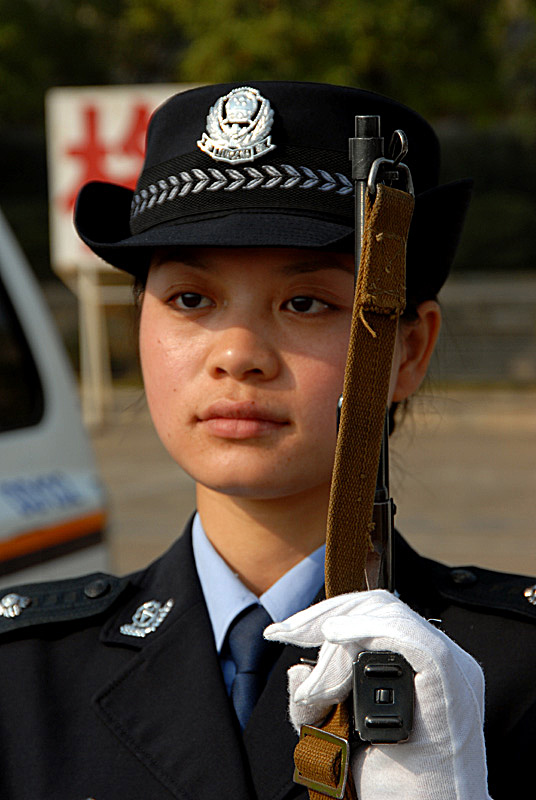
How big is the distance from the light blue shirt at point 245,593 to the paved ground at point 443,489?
3.62m

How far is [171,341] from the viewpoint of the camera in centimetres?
149

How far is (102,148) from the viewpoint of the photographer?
446 inches

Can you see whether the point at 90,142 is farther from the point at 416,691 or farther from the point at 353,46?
the point at 416,691

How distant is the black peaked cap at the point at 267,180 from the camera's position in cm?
145

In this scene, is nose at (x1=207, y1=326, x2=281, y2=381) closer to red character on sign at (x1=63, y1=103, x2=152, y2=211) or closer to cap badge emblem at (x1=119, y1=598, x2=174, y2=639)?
cap badge emblem at (x1=119, y1=598, x2=174, y2=639)

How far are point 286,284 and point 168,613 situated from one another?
51 centimetres

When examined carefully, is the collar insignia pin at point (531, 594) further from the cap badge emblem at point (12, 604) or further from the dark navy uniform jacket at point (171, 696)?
the cap badge emblem at point (12, 604)

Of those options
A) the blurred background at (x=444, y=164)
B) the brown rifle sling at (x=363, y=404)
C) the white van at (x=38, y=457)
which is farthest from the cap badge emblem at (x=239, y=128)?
the blurred background at (x=444, y=164)

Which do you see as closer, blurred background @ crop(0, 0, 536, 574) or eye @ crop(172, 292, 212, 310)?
eye @ crop(172, 292, 212, 310)

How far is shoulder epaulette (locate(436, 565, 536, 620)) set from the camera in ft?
5.24

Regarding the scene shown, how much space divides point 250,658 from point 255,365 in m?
0.41

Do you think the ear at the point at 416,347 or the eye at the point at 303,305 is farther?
the ear at the point at 416,347

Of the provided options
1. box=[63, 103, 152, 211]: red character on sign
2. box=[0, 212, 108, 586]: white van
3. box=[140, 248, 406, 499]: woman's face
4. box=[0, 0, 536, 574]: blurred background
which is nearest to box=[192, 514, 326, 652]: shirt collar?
box=[140, 248, 406, 499]: woman's face

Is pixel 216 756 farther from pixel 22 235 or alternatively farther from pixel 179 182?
pixel 22 235
